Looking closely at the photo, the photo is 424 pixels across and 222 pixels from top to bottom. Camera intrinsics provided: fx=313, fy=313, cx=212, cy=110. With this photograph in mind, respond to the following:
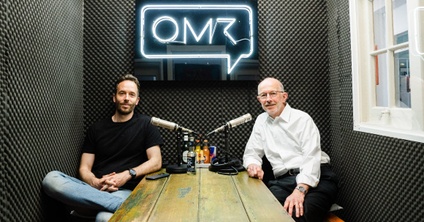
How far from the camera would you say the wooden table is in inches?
62.5

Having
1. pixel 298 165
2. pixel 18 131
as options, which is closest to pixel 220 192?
pixel 298 165

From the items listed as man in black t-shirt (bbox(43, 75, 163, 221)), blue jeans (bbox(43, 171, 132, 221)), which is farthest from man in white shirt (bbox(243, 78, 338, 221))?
blue jeans (bbox(43, 171, 132, 221))

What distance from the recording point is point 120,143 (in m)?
3.02

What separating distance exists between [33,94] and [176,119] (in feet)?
5.20

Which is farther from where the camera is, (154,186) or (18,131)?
(154,186)

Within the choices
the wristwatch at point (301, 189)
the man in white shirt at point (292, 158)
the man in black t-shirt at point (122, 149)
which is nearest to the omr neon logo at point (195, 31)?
the man in black t-shirt at point (122, 149)

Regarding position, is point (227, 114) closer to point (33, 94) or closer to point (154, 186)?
point (154, 186)

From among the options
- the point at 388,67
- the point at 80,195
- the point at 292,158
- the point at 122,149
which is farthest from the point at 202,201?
the point at 388,67

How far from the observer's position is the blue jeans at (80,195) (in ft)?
7.28

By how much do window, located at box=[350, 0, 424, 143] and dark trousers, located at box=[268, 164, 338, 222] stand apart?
0.55 metres

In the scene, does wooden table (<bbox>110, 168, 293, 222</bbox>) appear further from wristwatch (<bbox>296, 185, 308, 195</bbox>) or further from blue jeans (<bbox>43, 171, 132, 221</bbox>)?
wristwatch (<bbox>296, 185, 308, 195</bbox>)

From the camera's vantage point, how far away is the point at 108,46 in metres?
3.57

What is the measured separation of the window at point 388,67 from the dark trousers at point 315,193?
1.80ft

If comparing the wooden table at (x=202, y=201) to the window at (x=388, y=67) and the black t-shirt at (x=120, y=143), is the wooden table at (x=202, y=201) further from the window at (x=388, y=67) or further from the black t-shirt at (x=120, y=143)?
the window at (x=388, y=67)
